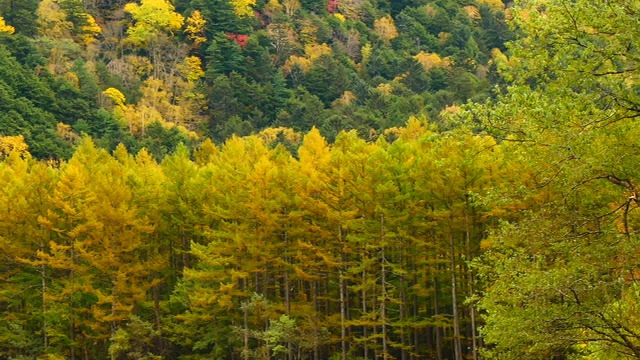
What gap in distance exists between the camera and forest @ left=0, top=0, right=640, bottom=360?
12398 mm

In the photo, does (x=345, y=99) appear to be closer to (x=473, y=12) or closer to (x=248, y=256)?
Answer: (x=473, y=12)

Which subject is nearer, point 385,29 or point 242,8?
point 242,8

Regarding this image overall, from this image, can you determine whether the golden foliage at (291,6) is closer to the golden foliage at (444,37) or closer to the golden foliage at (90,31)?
the golden foliage at (444,37)

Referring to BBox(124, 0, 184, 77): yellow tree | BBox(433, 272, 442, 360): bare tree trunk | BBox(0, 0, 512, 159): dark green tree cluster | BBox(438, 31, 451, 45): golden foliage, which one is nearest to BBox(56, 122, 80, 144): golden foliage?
BBox(0, 0, 512, 159): dark green tree cluster

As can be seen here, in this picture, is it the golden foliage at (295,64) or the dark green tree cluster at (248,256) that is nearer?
the dark green tree cluster at (248,256)

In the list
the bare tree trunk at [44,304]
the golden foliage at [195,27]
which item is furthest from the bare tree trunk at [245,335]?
the golden foliage at [195,27]

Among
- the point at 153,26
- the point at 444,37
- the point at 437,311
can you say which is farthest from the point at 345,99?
the point at 437,311

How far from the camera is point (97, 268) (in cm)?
3766

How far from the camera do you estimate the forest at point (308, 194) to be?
1240cm

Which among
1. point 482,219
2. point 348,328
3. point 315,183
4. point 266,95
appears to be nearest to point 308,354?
point 348,328

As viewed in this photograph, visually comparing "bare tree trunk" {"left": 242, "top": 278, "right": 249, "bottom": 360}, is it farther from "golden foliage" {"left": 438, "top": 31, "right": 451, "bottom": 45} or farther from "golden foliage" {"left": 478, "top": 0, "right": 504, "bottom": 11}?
"golden foliage" {"left": 478, "top": 0, "right": 504, "bottom": 11}

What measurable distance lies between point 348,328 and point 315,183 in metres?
6.69

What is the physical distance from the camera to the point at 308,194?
1363 inches

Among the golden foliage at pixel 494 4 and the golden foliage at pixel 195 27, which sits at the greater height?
the golden foliage at pixel 494 4
